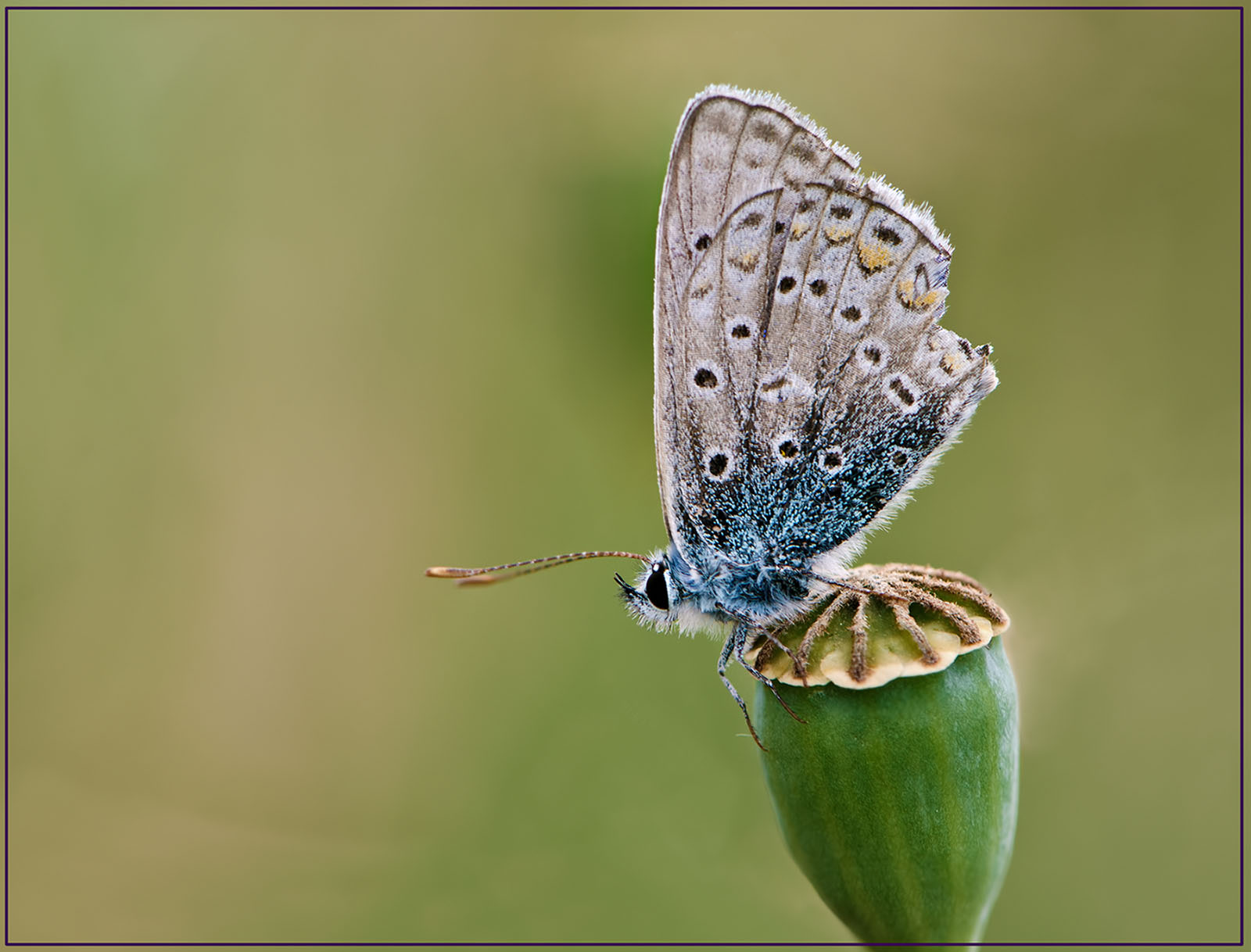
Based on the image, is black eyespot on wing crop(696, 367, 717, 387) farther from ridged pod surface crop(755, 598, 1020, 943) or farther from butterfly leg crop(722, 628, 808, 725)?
ridged pod surface crop(755, 598, 1020, 943)

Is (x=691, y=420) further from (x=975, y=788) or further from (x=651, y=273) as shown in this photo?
(x=651, y=273)

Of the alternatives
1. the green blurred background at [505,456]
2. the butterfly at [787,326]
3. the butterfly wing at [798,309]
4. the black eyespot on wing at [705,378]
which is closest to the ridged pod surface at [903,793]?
the butterfly at [787,326]

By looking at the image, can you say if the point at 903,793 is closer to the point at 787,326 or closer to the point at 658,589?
the point at 658,589

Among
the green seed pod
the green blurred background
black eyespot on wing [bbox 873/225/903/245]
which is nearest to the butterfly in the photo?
black eyespot on wing [bbox 873/225/903/245]

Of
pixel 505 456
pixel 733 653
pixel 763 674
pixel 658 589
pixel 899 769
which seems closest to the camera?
pixel 899 769

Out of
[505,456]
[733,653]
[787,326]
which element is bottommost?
[733,653]

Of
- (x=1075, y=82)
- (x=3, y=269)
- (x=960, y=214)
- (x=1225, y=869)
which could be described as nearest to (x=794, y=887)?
(x=1225, y=869)

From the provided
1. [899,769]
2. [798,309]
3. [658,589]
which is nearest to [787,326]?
[798,309]
